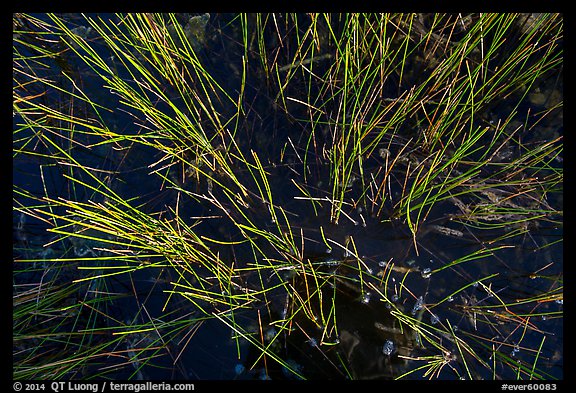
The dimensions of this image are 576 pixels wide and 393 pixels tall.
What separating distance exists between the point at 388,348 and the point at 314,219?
60 centimetres

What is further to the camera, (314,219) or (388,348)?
(314,219)

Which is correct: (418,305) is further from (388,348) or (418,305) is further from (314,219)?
(314,219)

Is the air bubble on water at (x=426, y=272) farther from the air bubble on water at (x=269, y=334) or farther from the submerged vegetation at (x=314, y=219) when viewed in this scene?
the air bubble on water at (x=269, y=334)

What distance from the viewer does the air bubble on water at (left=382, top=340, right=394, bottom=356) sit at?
58.7 inches

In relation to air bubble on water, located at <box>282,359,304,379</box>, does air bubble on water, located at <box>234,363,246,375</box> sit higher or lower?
lower

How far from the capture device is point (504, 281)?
153cm

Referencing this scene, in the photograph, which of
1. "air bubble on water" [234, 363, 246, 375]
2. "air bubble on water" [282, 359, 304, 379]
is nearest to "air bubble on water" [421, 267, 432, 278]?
"air bubble on water" [282, 359, 304, 379]

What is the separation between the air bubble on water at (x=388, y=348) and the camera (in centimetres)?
149

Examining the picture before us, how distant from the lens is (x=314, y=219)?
1.61m

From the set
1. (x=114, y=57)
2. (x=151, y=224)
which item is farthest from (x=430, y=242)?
(x=114, y=57)

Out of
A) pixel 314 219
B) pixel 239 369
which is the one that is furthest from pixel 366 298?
pixel 239 369

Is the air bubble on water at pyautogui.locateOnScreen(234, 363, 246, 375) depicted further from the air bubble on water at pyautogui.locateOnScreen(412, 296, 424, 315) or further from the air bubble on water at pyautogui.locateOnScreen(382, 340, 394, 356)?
the air bubble on water at pyautogui.locateOnScreen(412, 296, 424, 315)
